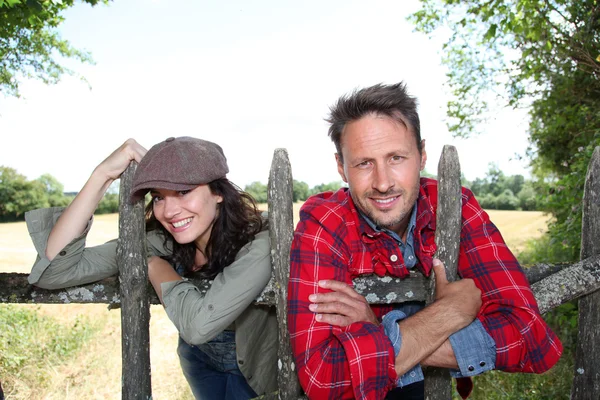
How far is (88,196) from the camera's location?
2.47 m

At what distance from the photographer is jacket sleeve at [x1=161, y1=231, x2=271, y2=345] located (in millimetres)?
2117

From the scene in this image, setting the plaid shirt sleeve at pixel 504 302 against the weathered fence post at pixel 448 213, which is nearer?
the plaid shirt sleeve at pixel 504 302

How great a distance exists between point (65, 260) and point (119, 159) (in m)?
0.61

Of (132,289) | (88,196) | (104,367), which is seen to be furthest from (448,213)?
(104,367)

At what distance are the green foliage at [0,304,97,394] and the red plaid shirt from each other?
4608 millimetres

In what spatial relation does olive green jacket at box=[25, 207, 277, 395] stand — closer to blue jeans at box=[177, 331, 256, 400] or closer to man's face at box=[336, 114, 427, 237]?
blue jeans at box=[177, 331, 256, 400]

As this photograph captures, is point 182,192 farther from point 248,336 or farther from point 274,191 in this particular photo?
point 248,336

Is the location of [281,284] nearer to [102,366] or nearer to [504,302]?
[504,302]

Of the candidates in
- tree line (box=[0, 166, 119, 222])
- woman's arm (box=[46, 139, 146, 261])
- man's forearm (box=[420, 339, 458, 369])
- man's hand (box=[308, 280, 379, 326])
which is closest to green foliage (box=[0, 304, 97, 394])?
woman's arm (box=[46, 139, 146, 261])

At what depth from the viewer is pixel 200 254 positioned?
2725mm

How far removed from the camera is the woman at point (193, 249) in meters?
2.19

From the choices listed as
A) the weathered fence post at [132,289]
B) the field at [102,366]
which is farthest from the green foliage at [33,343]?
the weathered fence post at [132,289]

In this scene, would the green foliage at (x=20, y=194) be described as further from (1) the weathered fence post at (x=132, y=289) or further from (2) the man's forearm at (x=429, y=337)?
(2) the man's forearm at (x=429, y=337)

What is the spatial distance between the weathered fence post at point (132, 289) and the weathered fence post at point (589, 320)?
2.76 m
